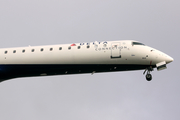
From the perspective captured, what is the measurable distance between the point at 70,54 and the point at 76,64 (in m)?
1.81

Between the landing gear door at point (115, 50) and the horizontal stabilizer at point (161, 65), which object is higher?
the landing gear door at point (115, 50)

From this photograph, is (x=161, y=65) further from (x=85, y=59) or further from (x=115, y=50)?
(x=85, y=59)

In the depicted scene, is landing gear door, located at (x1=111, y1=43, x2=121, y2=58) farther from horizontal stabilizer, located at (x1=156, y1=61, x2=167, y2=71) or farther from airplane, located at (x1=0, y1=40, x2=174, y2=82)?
horizontal stabilizer, located at (x1=156, y1=61, x2=167, y2=71)

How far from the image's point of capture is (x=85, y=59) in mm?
60031

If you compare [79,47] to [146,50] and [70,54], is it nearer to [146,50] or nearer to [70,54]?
[70,54]

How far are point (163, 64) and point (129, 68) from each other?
196 inches

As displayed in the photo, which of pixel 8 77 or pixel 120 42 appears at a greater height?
pixel 120 42

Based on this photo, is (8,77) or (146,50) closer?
(146,50)

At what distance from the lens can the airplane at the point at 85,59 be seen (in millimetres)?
59469

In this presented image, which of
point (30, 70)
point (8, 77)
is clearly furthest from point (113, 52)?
point (8, 77)

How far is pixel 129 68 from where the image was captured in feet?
198

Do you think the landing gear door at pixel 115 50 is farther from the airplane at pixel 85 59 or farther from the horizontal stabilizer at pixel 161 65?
the horizontal stabilizer at pixel 161 65

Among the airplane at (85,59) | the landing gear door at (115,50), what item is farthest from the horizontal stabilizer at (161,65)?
the landing gear door at (115,50)

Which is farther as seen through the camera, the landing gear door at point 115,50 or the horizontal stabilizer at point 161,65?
the landing gear door at point 115,50
